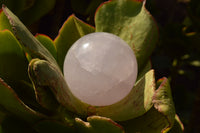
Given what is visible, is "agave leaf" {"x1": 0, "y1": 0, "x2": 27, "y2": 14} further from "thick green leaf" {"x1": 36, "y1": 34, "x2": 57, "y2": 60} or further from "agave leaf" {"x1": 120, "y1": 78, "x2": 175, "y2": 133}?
Result: "agave leaf" {"x1": 120, "y1": 78, "x2": 175, "y2": 133}

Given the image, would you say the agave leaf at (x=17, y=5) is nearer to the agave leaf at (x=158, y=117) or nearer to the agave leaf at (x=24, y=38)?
the agave leaf at (x=24, y=38)

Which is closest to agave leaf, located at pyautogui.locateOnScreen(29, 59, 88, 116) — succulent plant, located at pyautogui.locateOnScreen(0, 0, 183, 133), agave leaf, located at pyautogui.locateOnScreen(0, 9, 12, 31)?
succulent plant, located at pyautogui.locateOnScreen(0, 0, 183, 133)

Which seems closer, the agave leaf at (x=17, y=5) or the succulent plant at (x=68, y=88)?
the succulent plant at (x=68, y=88)

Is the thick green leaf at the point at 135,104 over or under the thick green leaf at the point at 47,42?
under

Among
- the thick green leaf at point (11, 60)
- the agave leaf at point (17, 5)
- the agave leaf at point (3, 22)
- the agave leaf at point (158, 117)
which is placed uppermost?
the agave leaf at point (3, 22)

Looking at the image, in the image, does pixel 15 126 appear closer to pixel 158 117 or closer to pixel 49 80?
pixel 49 80

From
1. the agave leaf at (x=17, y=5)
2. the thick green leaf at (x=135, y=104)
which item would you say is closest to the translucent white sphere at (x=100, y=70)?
the thick green leaf at (x=135, y=104)
